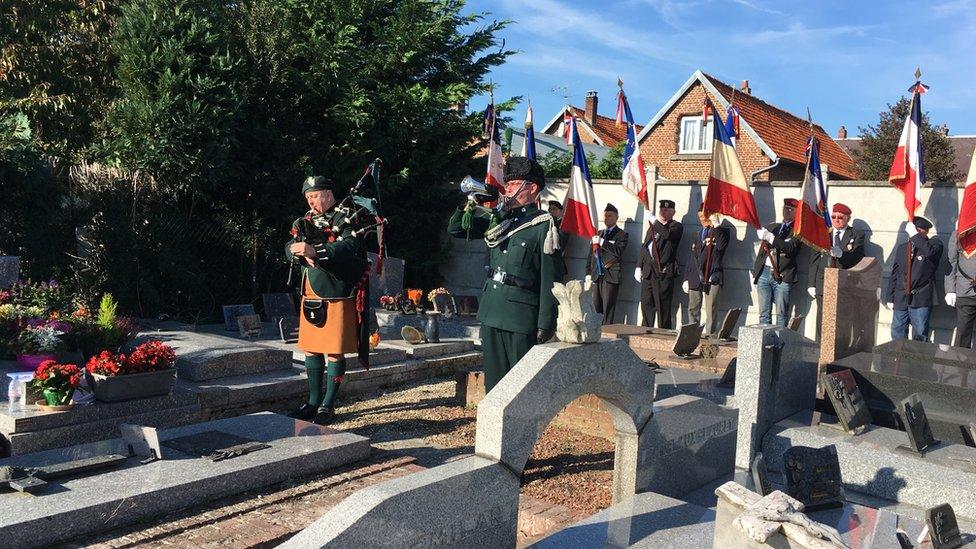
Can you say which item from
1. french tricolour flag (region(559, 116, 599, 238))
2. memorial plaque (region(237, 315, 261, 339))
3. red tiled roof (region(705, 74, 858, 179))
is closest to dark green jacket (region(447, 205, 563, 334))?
memorial plaque (region(237, 315, 261, 339))

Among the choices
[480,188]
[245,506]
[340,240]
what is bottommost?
[245,506]

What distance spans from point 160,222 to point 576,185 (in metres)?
5.98

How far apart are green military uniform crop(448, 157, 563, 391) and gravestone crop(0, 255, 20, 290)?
5.55 metres

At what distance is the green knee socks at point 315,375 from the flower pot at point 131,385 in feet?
3.26

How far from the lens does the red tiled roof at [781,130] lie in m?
22.3

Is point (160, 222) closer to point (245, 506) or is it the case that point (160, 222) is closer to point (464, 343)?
point (464, 343)

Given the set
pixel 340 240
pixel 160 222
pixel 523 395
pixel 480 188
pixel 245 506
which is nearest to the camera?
pixel 523 395

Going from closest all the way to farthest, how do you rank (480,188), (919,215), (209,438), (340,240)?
(209,438) → (480,188) → (340,240) → (919,215)

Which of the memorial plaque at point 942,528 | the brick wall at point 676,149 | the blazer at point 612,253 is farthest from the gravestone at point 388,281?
the brick wall at point 676,149

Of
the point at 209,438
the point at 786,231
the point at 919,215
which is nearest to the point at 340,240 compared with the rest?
the point at 209,438

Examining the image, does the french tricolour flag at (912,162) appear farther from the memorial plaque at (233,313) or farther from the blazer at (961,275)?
the memorial plaque at (233,313)

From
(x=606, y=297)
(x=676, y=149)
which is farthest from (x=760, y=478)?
(x=676, y=149)

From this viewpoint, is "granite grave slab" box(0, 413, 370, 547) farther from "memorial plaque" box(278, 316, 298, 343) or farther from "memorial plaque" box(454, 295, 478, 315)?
"memorial plaque" box(454, 295, 478, 315)

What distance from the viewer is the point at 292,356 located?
7.38 metres
